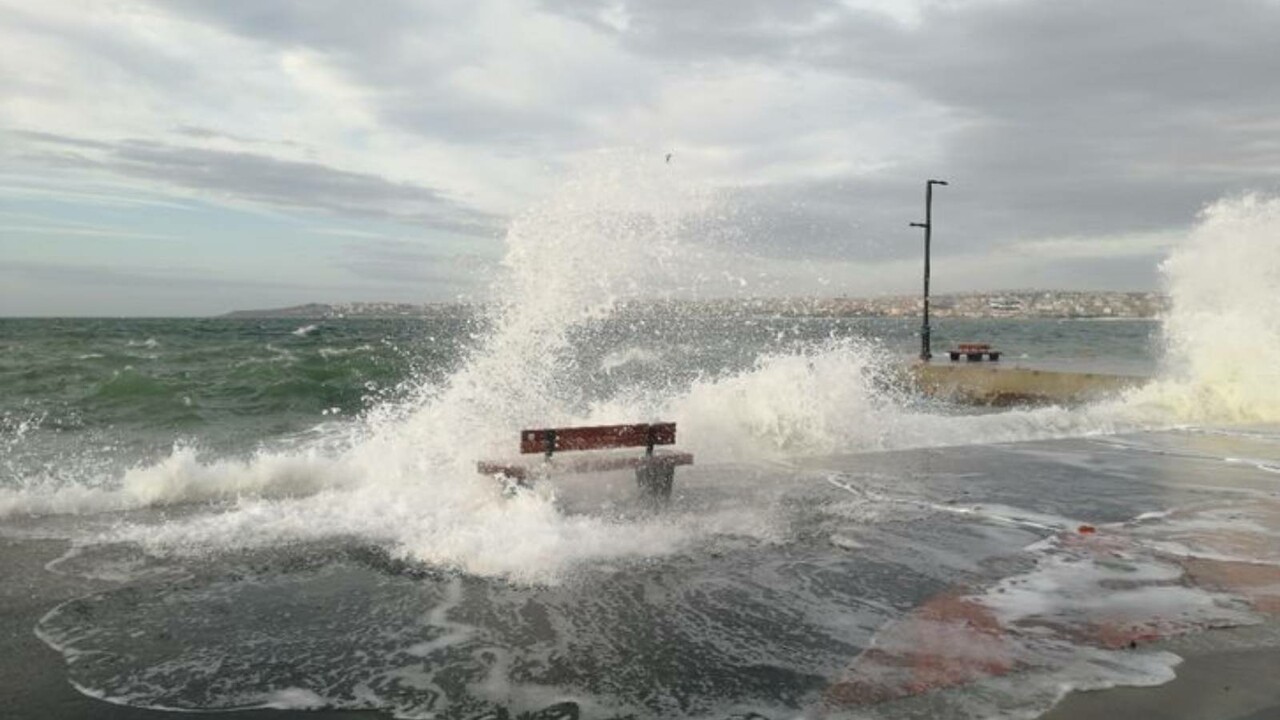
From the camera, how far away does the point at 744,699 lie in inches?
183

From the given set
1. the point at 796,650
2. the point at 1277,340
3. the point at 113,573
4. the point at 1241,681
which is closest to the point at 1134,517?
the point at 1241,681

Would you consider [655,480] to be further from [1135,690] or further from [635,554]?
[1135,690]

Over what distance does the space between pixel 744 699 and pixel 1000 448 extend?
1195 centimetres

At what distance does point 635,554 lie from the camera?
24.8 ft

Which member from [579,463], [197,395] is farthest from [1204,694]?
[197,395]

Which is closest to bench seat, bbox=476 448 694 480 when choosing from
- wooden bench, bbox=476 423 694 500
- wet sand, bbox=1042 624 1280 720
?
wooden bench, bbox=476 423 694 500

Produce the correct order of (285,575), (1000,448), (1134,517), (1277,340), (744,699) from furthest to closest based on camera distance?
(1277,340) < (1000,448) < (1134,517) < (285,575) < (744,699)

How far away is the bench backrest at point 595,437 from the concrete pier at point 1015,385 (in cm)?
1612

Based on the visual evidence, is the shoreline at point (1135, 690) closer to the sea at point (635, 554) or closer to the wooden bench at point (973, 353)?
the sea at point (635, 554)

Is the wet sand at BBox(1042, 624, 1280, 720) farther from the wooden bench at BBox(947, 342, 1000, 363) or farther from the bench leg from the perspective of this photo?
the wooden bench at BBox(947, 342, 1000, 363)

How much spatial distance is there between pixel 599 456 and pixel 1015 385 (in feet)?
59.5

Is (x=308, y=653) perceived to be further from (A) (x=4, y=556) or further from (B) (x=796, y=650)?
(A) (x=4, y=556)

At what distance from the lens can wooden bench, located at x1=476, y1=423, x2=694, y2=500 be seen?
8.86 metres

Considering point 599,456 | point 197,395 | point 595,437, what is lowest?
point 197,395
